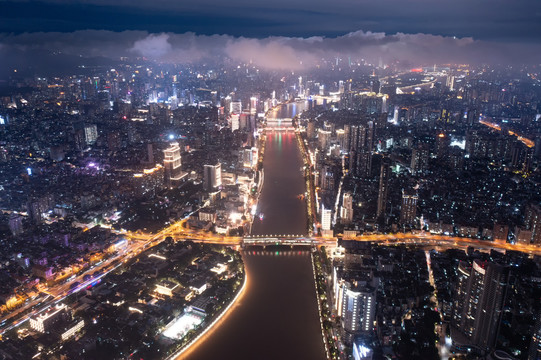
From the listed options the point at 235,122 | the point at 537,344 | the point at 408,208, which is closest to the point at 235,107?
the point at 235,122

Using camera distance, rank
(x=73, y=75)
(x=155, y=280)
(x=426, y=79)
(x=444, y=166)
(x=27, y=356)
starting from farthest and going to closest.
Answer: (x=426, y=79) → (x=73, y=75) → (x=444, y=166) → (x=155, y=280) → (x=27, y=356)

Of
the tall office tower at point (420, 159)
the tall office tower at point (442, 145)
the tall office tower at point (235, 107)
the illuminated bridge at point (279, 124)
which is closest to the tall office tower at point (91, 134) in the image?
the tall office tower at point (235, 107)

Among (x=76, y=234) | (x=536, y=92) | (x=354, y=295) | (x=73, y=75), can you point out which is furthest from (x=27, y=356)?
(x=536, y=92)

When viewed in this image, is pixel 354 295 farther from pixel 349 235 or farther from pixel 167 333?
pixel 349 235

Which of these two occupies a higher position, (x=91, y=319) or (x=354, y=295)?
(x=354, y=295)

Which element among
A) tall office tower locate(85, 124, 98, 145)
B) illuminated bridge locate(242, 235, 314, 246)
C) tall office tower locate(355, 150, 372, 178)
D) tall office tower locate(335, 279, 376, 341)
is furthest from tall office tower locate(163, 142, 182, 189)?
tall office tower locate(335, 279, 376, 341)

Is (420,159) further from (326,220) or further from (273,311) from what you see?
(273,311)

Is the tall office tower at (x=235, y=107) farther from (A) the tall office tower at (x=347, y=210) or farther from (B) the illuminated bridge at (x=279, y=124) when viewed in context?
(A) the tall office tower at (x=347, y=210)

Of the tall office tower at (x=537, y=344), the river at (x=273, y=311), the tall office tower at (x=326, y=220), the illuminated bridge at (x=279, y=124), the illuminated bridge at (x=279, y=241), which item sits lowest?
the river at (x=273, y=311)
